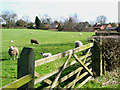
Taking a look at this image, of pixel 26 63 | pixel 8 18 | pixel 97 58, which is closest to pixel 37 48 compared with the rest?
pixel 97 58

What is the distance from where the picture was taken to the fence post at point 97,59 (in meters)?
4.68

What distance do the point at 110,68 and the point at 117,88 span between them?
1228 millimetres

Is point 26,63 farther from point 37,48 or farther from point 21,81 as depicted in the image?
point 37,48

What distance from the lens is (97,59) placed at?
15.4 feet

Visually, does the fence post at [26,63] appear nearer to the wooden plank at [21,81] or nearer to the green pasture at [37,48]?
the wooden plank at [21,81]

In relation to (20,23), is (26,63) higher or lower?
lower

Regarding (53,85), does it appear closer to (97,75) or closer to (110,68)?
(97,75)

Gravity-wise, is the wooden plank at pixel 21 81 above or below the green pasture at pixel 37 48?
above

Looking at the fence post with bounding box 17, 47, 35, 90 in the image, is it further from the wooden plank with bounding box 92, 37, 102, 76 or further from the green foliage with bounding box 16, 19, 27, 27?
the green foliage with bounding box 16, 19, 27, 27

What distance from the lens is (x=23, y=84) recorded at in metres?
1.60

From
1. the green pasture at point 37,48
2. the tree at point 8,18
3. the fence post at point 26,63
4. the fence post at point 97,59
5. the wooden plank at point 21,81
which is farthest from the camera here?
the tree at point 8,18

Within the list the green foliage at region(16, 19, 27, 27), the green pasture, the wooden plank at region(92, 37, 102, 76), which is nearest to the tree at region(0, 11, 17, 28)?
the green foliage at region(16, 19, 27, 27)

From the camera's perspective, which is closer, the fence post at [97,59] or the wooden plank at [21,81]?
the wooden plank at [21,81]

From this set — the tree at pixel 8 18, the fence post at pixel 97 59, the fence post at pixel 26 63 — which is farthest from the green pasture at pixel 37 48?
the tree at pixel 8 18
